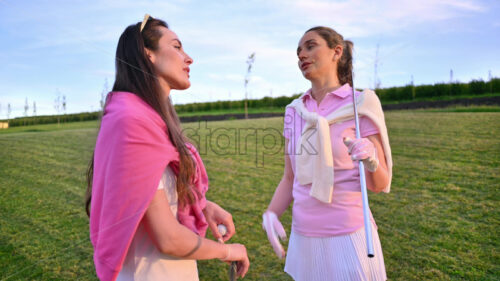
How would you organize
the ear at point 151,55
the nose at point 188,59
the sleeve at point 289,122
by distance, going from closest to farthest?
the ear at point 151,55 < the nose at point 188,59 < the sleeve at point 289,122

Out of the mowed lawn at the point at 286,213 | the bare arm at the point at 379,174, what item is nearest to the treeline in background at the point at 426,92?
the mowed lawn at the point at 286,213

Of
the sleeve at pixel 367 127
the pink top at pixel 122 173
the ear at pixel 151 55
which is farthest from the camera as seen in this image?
the sleeve at pixel 367 127

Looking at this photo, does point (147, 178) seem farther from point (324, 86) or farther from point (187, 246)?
point (324, 86)

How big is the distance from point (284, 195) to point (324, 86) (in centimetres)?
75

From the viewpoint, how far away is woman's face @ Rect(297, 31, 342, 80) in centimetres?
214

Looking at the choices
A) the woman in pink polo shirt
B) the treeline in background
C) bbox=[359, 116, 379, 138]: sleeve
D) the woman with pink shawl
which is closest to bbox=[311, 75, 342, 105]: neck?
the woman in pink polo shirt

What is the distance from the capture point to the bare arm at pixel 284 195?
7.25 ft

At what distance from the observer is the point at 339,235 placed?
1.90 metres

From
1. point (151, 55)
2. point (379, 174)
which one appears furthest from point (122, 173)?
point (379, 174)

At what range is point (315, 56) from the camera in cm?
214

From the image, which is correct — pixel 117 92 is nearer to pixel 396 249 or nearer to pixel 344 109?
pixel 344 109

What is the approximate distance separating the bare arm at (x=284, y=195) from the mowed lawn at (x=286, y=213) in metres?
1.15

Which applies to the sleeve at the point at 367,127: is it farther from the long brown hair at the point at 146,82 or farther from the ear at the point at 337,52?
the long brown hair at the point at 146,82

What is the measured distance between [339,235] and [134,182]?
119 cm
